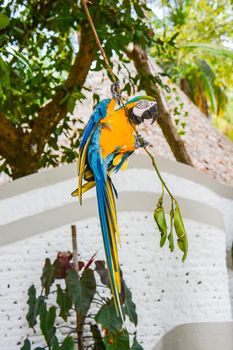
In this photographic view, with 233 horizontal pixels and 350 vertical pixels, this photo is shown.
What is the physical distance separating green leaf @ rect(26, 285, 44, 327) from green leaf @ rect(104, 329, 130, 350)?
1.01 ft

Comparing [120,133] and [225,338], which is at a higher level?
[120,133]

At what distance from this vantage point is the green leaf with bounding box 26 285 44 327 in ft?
7.29

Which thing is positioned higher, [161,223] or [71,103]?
[71,103]

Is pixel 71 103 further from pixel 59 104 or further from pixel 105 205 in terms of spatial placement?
pixel 105 205

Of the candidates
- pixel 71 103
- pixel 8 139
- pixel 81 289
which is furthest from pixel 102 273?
pixel 8 139

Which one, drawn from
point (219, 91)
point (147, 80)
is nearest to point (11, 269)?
point (147, 80)

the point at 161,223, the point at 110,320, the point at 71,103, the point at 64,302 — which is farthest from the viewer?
the point at 71,103

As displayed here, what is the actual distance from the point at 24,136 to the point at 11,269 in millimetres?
862

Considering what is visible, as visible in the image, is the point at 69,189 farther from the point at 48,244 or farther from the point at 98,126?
the point at 98,126

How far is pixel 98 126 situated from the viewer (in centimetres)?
117

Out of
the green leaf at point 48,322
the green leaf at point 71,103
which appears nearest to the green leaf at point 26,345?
the green leaf at point 48,322

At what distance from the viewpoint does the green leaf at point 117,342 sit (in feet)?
6.90

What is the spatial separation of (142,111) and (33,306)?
133 cm

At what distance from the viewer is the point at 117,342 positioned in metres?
2.12
